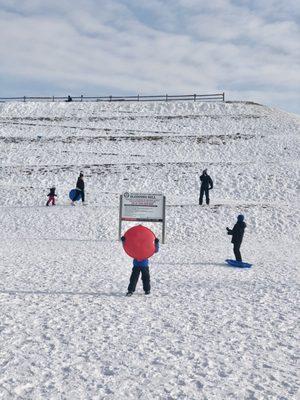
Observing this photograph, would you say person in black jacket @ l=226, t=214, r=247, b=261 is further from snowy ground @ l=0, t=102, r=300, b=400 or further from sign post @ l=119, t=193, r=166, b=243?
sign post @ l=119, t=193, r=166, b=243

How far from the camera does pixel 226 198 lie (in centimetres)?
2777

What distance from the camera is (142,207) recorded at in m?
18.4

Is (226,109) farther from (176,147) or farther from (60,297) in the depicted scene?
(60,297)

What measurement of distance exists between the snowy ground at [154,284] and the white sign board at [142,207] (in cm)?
138

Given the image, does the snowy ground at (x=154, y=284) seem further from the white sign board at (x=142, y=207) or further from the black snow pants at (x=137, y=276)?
the white sign board at (x=142, y=207)

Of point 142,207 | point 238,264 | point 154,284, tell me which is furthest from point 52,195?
point 154,284

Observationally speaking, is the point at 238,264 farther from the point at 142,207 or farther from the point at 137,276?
the point at 142,207

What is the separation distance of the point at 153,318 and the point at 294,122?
45567mm

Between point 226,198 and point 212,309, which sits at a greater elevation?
point 226,198

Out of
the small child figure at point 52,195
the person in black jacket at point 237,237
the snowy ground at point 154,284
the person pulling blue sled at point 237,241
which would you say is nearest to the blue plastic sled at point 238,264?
the person pulling blue sled at point 237,241

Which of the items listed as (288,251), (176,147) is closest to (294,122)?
(176,147)

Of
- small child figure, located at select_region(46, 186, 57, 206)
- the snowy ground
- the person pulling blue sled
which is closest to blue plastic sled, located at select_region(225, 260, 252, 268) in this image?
the person pulling blue sled

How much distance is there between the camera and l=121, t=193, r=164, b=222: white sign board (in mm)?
18219

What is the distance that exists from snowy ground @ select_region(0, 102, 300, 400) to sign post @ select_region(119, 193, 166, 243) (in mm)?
1357
